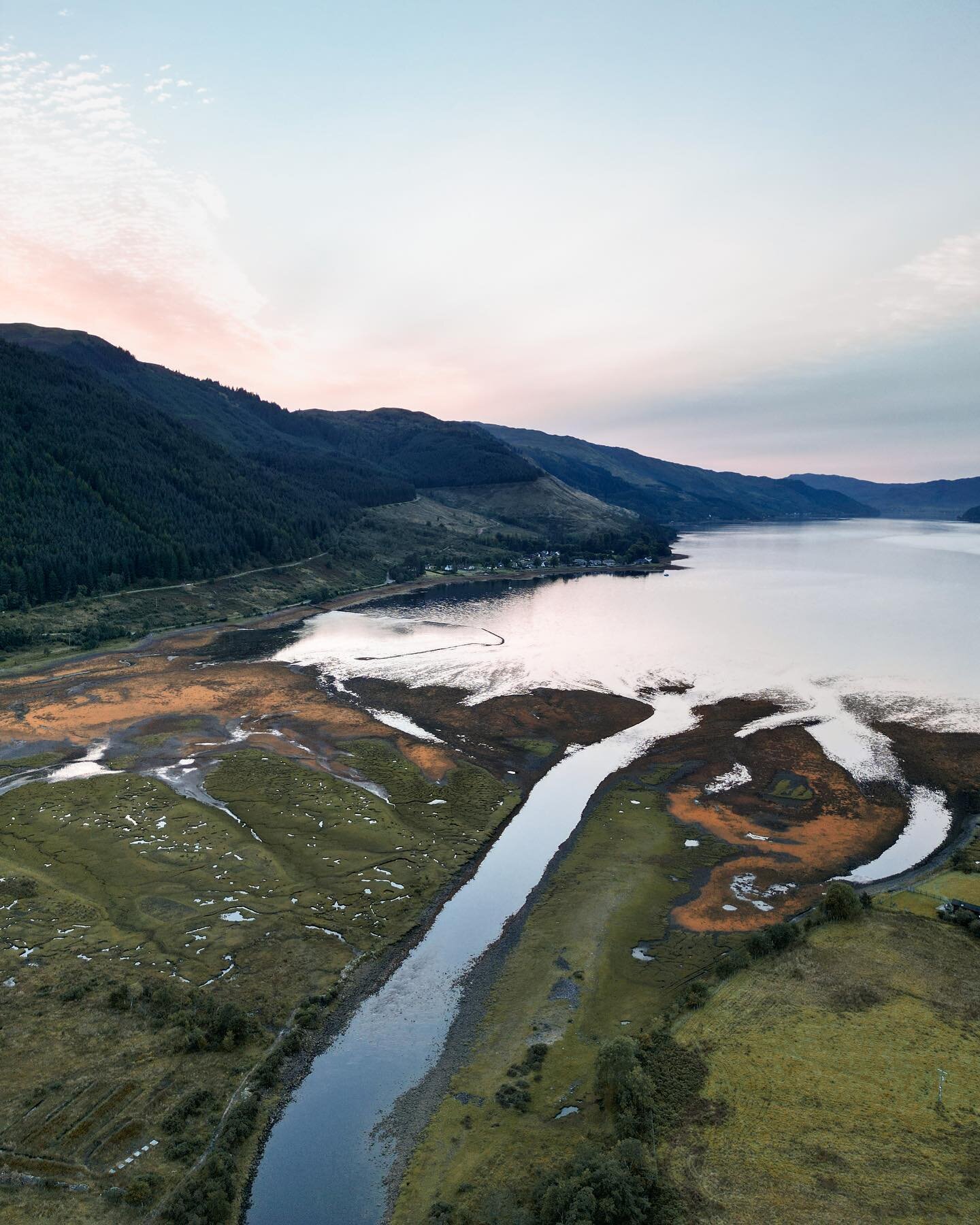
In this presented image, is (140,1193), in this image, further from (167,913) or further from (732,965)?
(732,965)

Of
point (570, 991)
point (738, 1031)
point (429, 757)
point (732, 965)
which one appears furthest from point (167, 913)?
point (732, 965)

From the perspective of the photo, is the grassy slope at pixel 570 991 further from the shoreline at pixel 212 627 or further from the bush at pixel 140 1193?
the shoreline at pixel 212 627

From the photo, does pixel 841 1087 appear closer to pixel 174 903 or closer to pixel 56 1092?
pixel 56 1092

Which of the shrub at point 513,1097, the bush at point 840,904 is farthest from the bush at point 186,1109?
the bush at point 840,904

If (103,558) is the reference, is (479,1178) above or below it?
below

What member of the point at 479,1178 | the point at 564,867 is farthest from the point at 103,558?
the point at 479,1178
